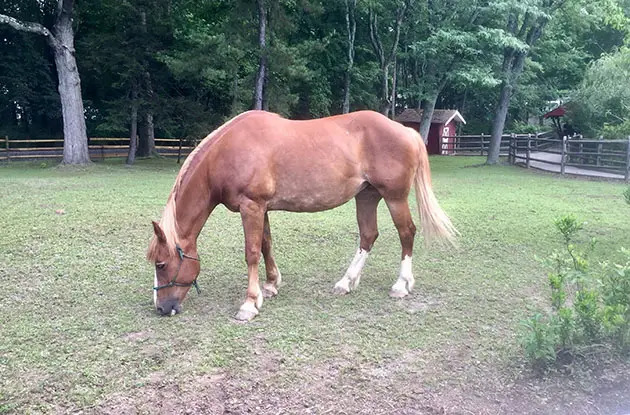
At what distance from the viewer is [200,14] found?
21359 mm

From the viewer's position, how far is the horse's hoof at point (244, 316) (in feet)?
12.5

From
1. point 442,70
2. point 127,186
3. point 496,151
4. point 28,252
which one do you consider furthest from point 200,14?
point 28,252

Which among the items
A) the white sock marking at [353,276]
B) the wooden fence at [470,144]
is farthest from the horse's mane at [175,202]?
the wooden fence at [470,144]

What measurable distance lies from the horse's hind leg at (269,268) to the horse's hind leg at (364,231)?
570 millimetres

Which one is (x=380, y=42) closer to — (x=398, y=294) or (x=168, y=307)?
(x=398, y=294)

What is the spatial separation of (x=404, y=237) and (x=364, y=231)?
40cm

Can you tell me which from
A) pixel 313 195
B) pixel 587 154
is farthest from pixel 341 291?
pixel 587 154

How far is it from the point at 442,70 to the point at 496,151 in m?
4.20

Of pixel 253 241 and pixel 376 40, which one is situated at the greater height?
pixel 376 40

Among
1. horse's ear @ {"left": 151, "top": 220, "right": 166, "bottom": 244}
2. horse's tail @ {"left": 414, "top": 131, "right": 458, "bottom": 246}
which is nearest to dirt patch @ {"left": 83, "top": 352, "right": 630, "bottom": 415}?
horse's ear @ {"left": 151, "top": 220, "right": 166, "bottom": 244}

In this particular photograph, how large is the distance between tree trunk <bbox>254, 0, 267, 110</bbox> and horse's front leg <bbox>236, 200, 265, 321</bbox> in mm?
12705

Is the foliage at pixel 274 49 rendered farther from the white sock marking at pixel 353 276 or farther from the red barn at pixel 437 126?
the white sock marking at pixel 353 276

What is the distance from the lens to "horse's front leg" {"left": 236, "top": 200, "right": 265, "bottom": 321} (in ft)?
13.0

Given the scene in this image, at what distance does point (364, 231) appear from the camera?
468 centimetres
